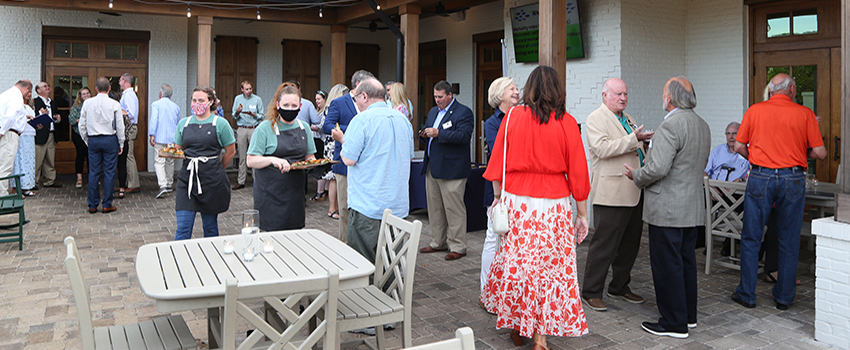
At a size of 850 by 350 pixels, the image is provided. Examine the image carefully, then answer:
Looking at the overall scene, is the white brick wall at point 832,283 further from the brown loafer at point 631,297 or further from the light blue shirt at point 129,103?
the light blue shirt at point 129,103

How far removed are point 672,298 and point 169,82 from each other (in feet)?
36.3

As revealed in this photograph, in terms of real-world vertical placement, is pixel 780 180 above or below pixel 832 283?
above

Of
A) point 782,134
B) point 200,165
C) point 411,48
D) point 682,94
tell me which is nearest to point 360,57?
point 411,48

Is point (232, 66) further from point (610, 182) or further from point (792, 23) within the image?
point (610, 182)

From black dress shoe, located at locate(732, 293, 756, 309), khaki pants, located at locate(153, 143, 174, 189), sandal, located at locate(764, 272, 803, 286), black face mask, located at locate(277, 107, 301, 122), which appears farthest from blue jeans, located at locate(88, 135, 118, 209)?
sandal, located at locate(764, 272, 803, 286)

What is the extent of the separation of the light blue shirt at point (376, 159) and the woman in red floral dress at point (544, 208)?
688mm

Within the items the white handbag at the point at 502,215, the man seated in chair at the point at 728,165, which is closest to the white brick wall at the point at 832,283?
the white handbag at the point at 502,215

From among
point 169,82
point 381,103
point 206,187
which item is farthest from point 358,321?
point 169,82

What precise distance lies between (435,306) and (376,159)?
120cm

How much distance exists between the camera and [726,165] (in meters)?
5.88

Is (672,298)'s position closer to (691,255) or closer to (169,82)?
(691,255)

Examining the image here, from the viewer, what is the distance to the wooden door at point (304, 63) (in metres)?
13.6

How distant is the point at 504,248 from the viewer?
11.3ft

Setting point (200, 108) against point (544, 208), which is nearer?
point (544, 208)
